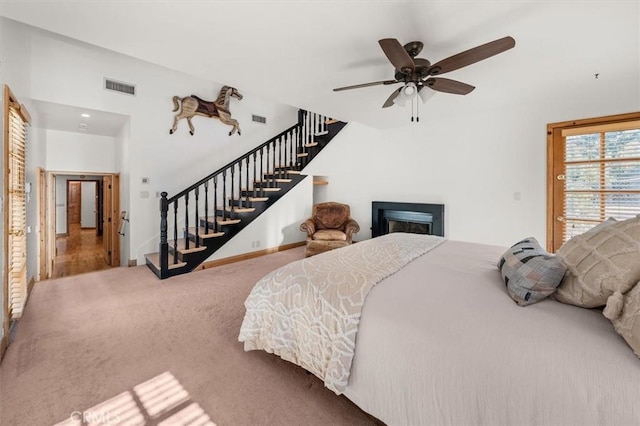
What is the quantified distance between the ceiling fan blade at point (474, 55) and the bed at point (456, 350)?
151 centimetres

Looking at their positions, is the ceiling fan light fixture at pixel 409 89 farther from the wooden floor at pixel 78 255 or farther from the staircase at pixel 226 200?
the wooden floor at pixel 78 255

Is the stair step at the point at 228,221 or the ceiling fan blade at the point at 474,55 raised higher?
the ceiling fan blade at the point at 474,55

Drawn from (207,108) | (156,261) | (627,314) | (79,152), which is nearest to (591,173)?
(627,314)

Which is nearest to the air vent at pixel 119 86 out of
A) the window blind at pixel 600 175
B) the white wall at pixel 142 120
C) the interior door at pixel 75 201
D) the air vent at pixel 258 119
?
the white wall at pixel 142 120

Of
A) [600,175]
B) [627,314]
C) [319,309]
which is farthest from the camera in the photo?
[600,175]

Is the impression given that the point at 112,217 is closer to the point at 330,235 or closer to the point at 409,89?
the point at 330,235

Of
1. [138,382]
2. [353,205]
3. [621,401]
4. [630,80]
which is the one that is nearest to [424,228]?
[353,205]

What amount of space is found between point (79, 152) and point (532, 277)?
666cm

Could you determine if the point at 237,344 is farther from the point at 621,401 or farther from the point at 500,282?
the point at 621,401

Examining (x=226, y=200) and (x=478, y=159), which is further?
(x=226, y=200)

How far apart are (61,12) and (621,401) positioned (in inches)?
137

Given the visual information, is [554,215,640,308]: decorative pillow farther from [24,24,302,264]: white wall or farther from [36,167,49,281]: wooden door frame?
[36,167,49,281]: wooden door frame

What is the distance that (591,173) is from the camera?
325 cm

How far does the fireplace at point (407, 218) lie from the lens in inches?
174
